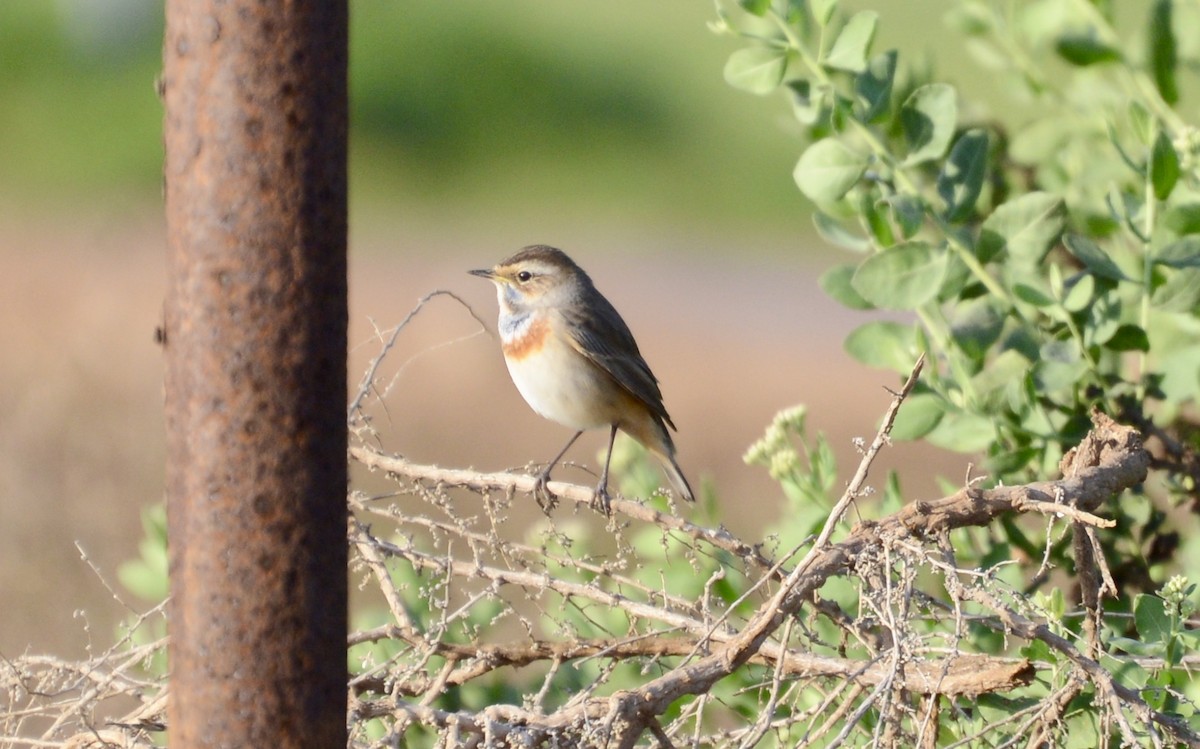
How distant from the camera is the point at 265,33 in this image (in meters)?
1.54

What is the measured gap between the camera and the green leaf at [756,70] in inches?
107

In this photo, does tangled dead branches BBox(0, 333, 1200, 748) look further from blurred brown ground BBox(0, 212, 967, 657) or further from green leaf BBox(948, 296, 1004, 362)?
blurred brown ground BBox(0, 212, 967, 657)

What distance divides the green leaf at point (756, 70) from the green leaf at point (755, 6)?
10 cm

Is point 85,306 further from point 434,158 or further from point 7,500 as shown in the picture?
point 434,158

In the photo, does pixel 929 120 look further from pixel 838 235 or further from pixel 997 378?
pixel 997 378

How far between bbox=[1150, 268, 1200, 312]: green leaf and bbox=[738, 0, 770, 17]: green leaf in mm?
970

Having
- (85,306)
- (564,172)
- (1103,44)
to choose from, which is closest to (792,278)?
(564,172)

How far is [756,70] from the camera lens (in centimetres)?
273

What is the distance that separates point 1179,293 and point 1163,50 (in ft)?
2.59

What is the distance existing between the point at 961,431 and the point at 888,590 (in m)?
1.13

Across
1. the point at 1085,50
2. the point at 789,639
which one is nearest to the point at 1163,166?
the point at 1085,50

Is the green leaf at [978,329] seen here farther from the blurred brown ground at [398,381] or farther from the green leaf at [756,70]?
the blurred brown ground at [398,381]

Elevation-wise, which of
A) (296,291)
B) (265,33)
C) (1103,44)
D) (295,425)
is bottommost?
(295,425)

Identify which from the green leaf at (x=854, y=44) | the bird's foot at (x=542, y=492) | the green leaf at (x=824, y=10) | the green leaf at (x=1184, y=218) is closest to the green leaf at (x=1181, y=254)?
the green leaf at (x=1184, y=218)
